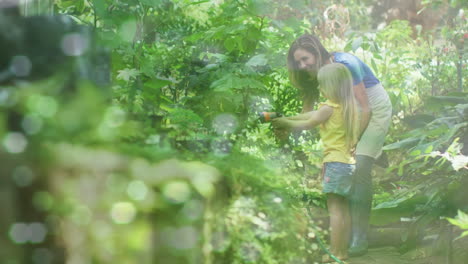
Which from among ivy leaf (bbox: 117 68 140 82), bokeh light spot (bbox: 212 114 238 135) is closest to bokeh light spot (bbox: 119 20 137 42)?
ivy leaf (bbox: 117 68 140 82)

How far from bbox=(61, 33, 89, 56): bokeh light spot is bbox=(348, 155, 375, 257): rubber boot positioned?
2.35 metres

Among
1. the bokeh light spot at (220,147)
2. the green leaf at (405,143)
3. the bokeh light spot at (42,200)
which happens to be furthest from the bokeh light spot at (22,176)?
the green leaf at (405,143)

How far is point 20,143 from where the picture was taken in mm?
1740

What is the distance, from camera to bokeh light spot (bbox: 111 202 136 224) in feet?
5.95

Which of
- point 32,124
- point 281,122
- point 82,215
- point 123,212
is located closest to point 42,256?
point 82,215

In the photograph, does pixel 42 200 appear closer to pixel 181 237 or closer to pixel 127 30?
pixel 181 237

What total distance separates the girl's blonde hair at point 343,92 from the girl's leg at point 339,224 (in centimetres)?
38

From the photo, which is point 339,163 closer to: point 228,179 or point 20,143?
point 228,179

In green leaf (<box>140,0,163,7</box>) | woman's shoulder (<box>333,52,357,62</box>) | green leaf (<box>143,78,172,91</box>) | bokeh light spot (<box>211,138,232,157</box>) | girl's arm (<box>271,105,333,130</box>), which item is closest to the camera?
bokeh light spot (<box>211,138,232,157</box>)

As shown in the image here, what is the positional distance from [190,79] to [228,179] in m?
2.30

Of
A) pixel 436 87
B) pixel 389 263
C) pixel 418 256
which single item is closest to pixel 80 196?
pixel 389 263

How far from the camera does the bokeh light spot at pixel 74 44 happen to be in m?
2.00

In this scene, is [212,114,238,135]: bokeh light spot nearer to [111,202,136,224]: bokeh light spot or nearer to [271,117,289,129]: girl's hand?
[271,117,289,129]: girl's hand

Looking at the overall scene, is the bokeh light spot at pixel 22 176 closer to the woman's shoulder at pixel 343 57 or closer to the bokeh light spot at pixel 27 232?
the bokeh light spot at pixel 27 232
